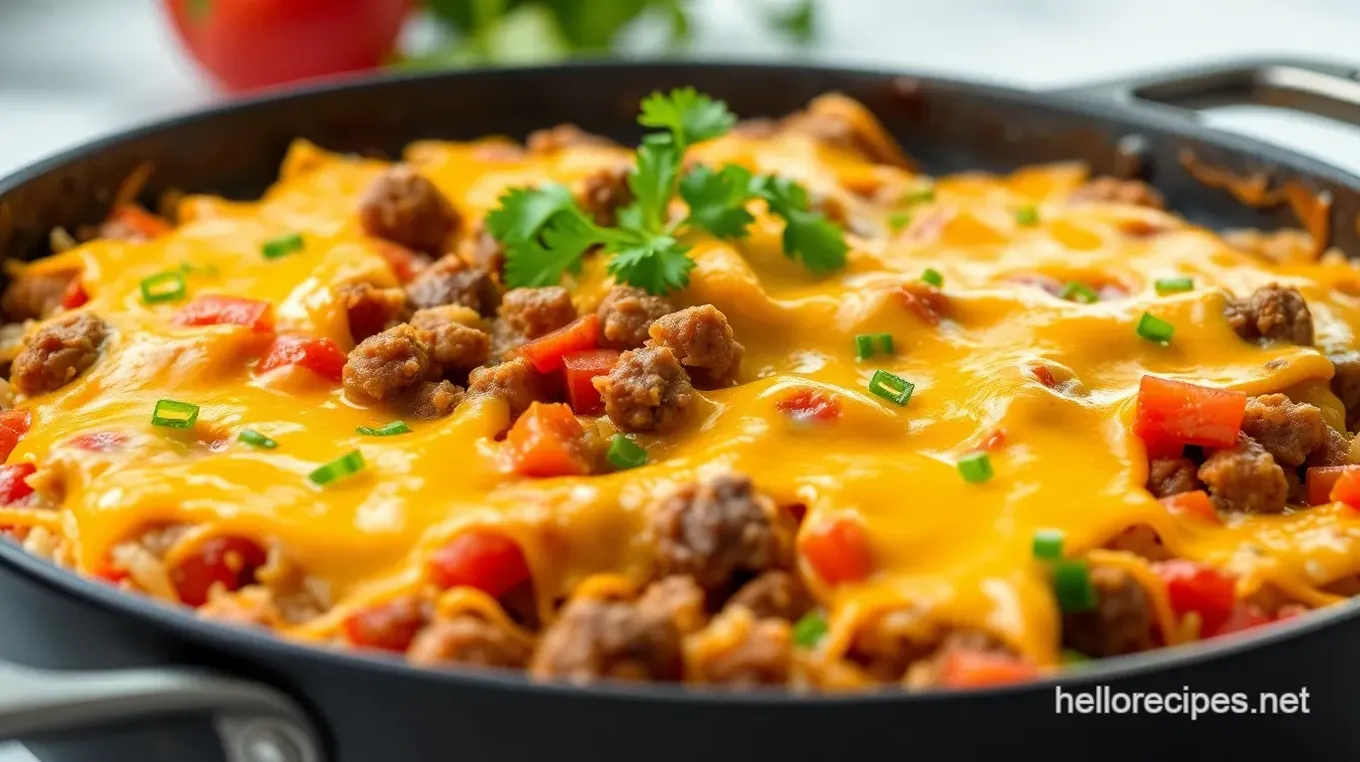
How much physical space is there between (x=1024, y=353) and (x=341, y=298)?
1.92 m

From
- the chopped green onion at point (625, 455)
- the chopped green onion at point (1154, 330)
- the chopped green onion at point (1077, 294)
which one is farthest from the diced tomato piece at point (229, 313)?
the chopped green onion at point (1154, 330)

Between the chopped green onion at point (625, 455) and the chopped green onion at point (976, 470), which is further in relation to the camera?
the chopped green onion at point (625, 455)

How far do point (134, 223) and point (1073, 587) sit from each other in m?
3.59

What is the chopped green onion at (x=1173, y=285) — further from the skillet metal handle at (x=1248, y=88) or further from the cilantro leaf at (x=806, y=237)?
the skillet metal handle at (x=1248, y=88)

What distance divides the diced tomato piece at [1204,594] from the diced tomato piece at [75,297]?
328 cm

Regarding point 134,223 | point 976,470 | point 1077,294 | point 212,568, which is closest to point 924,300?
point 1077,294

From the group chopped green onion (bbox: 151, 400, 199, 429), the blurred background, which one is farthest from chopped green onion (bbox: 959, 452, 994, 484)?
the blurred background

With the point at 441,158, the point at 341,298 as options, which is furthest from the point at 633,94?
the point at 341,298

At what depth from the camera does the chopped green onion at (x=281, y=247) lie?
4793 millimetres

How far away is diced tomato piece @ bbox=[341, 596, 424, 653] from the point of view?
3215 mm

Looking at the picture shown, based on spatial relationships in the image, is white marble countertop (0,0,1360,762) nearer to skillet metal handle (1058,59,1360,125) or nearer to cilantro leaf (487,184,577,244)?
skillet metal handle (1058,59,1360,125)

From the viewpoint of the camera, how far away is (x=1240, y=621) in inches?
133

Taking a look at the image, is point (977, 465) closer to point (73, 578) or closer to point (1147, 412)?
point (1147, 412)

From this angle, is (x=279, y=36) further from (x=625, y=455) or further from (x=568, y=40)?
(x=625, y=455)
